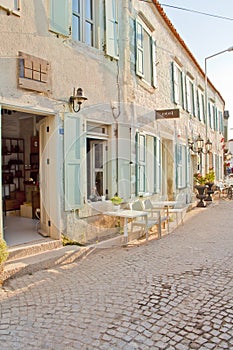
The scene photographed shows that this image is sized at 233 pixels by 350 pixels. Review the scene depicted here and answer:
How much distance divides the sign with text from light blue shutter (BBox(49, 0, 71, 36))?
398cm

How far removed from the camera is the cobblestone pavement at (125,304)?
2.89 metres

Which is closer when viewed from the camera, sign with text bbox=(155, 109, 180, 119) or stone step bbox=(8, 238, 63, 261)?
stone step bbox=(8, 238, 63, 261)

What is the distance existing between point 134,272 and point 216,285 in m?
1.23

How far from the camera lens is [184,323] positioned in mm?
3199

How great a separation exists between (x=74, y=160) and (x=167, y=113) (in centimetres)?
411

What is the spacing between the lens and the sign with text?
8642 millimetres

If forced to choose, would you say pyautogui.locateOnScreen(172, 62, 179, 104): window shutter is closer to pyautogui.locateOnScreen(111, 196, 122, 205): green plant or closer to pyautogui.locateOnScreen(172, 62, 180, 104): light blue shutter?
pyautogui.locateOnScreen(172, 62, 180, 104): light blue shutter

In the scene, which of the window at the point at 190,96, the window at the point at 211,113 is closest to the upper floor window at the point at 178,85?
the window at the point at 190,96

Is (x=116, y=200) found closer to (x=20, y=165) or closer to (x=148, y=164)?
(x=148, y=164)

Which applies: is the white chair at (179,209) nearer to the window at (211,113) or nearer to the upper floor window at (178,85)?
the upper floor window at (178,85)

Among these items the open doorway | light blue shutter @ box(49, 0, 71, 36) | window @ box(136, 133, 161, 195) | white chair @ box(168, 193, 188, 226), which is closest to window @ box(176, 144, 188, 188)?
white chair @ box(168, 193, 188, 226)

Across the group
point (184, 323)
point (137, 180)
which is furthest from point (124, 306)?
point (137, 180)

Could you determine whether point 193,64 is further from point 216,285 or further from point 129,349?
point 129,349

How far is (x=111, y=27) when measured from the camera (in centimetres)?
699
